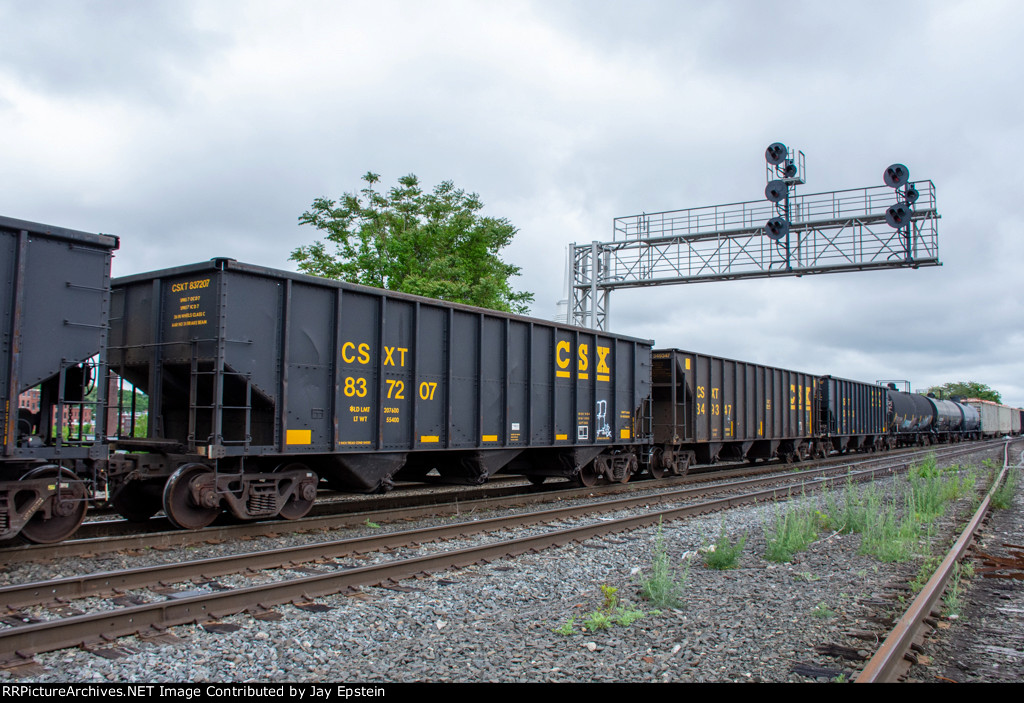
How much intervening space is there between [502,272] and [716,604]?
21638mm

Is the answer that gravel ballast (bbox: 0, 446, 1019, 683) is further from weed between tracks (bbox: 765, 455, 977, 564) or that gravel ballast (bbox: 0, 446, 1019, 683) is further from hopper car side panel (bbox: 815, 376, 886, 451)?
hopper car side panel (bbox: 815, 376, 886, 451)

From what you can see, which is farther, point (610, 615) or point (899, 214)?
point (899, 214)

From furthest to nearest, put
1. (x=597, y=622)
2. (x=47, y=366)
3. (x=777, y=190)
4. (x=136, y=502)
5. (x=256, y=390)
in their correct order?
(x=777, y=190)
(x=136, y=502)
(x=256, y=390)
(x=47, y=366)
(x=597, y=622)

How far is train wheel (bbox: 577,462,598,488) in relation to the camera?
15.1 metres

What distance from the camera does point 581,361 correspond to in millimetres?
14539

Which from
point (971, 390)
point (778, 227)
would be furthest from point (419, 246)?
point (971, 390)

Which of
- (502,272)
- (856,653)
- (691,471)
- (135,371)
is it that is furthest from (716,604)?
(502,272)

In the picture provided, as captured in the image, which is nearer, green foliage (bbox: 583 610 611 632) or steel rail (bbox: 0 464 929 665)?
steel rail (bbox: 0 464 929 665)

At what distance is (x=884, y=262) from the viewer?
20750 mm

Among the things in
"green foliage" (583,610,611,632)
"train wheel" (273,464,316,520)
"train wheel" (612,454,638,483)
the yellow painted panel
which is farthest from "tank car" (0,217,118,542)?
"train wheel" (612,454,638,483)

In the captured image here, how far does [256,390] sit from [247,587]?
10.9 feet

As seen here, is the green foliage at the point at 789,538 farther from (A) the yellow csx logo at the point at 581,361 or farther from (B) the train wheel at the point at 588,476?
(B) the train wheel at the point at 588,476

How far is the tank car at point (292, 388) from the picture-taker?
28.9ft

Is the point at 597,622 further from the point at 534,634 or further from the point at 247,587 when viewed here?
the point at 247,587
